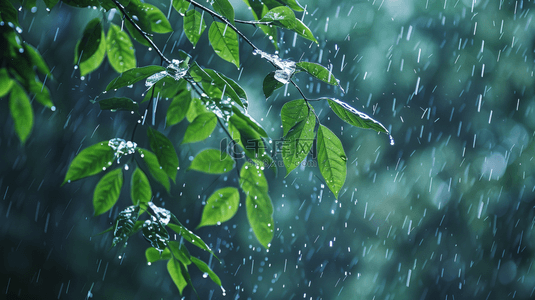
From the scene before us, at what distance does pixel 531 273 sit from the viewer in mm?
4602

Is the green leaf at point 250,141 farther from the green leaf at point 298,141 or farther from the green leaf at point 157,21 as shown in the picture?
the green leaf at point 157,21

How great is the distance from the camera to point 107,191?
62cm

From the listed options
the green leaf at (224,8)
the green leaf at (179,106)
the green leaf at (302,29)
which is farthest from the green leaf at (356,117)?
→ the green leaf at (179,106)

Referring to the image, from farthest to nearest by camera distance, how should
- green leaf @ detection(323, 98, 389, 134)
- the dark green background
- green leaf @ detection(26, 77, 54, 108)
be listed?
1. the dark green background
2. green leaf @ detection(26, 77, 54, 108)
3. green leaf @ detection(323, 98, 389, 134)

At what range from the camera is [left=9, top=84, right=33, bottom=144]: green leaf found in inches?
21.4

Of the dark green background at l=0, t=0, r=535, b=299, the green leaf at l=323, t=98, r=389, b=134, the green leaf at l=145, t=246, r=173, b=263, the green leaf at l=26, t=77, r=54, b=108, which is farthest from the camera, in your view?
the dark green background at l=0, t=0, r=535, b=299

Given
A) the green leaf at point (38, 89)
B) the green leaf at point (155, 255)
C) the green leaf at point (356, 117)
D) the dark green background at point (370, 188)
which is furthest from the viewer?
the dark green background at point (370, 188)

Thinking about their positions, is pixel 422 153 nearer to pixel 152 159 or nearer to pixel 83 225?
pixel 83 225

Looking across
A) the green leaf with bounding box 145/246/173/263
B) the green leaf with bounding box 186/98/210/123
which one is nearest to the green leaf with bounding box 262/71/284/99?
the green leaf with bounding box 186/98/210/123

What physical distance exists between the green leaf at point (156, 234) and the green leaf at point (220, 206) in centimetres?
18

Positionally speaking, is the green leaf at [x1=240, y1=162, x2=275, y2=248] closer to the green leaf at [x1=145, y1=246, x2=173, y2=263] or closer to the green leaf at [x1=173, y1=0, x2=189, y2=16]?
the green leaf at [x1=145, y1=246, x2=173, y2=263]

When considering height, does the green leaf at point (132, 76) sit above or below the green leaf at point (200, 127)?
above

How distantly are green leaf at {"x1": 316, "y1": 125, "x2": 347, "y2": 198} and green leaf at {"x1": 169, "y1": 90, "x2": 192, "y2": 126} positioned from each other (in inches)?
12.5

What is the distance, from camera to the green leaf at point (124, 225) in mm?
471
